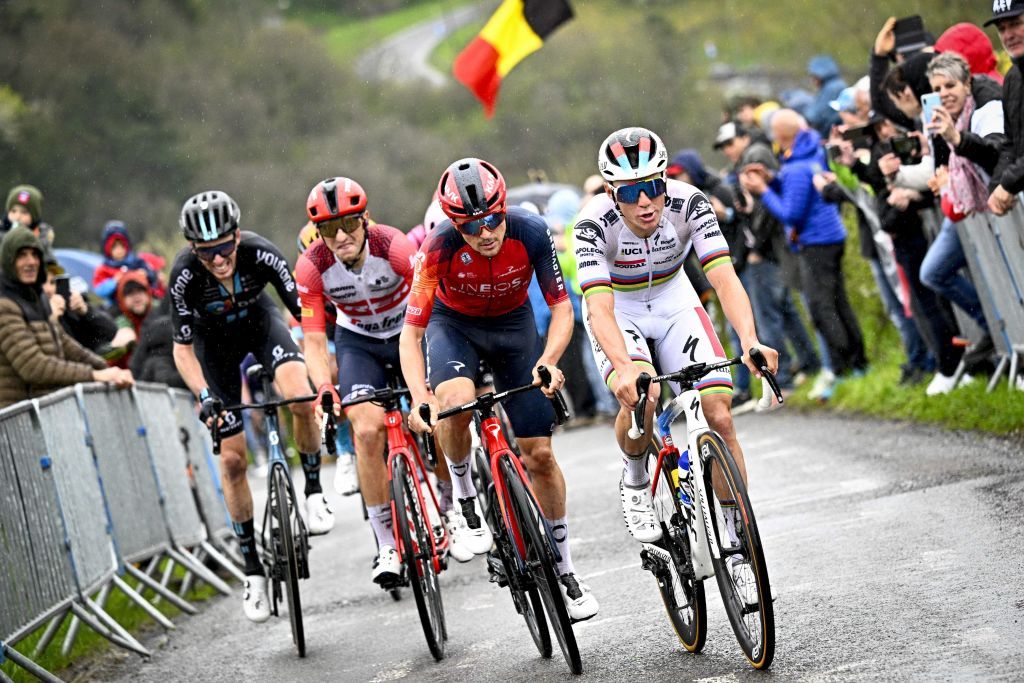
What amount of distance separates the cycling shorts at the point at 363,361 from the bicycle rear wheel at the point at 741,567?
3.48m

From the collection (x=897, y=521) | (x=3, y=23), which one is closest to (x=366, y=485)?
(x=897, y=521)

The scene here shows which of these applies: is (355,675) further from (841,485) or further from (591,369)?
(591,369)

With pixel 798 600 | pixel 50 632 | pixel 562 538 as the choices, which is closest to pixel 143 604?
pixel 50 632

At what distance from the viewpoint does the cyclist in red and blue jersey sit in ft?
24.2

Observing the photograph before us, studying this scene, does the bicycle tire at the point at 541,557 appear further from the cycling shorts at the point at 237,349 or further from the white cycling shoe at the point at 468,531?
the cycling shorts at the point at 237,349

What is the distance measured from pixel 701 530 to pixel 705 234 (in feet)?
5.28

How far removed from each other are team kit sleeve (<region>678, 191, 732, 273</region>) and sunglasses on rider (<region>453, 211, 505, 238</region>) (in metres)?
0.95

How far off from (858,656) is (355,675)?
2.93 metres

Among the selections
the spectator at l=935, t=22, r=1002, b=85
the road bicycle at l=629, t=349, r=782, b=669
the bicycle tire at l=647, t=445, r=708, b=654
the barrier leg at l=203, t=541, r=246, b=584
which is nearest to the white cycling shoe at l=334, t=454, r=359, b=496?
the barrier leg at l=203, t=541, r=246, b=584

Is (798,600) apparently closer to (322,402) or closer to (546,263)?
(546,263)

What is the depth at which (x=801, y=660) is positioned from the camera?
6090 millimetres

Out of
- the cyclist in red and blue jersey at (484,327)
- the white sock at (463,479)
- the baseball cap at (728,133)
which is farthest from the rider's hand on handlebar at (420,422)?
the baseball cap at (728,133)

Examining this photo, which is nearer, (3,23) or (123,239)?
(123,239)

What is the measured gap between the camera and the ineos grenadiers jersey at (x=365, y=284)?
9320 millimetres
